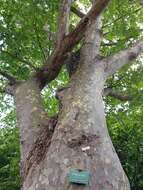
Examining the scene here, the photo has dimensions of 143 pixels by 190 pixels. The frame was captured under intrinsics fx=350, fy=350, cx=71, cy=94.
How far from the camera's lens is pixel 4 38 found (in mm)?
7242

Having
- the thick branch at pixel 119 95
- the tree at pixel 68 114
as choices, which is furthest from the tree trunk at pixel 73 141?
the thick branch at pixel 119 95

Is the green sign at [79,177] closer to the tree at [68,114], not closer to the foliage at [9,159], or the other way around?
the tree at [68,114]

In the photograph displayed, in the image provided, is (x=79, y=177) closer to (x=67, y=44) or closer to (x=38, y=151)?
(x=38, y=151)

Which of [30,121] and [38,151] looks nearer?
[38,151]

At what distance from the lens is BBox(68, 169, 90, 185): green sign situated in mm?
3424

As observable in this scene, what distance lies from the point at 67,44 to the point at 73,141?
2.08 meters

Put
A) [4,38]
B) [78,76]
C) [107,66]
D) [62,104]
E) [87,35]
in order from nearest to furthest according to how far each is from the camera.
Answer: [62,104], [78,76], [107,66], [87,35], [4,38]

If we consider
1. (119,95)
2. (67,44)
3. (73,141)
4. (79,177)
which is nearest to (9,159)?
(119,95)

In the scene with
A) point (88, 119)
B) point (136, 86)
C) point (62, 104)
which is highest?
point (136, 86)

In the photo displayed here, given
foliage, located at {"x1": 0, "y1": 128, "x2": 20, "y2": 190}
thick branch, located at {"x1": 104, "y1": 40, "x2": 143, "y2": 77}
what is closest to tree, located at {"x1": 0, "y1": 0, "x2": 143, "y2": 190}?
thick branch, located at {"x1": 104, "y1": 40, "x2": 143, "y2": 77}

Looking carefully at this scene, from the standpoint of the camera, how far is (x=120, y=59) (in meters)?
6.24

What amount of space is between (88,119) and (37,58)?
411 cm

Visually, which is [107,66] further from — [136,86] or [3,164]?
[3,164]

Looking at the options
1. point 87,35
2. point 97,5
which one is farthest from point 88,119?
point 87,35
